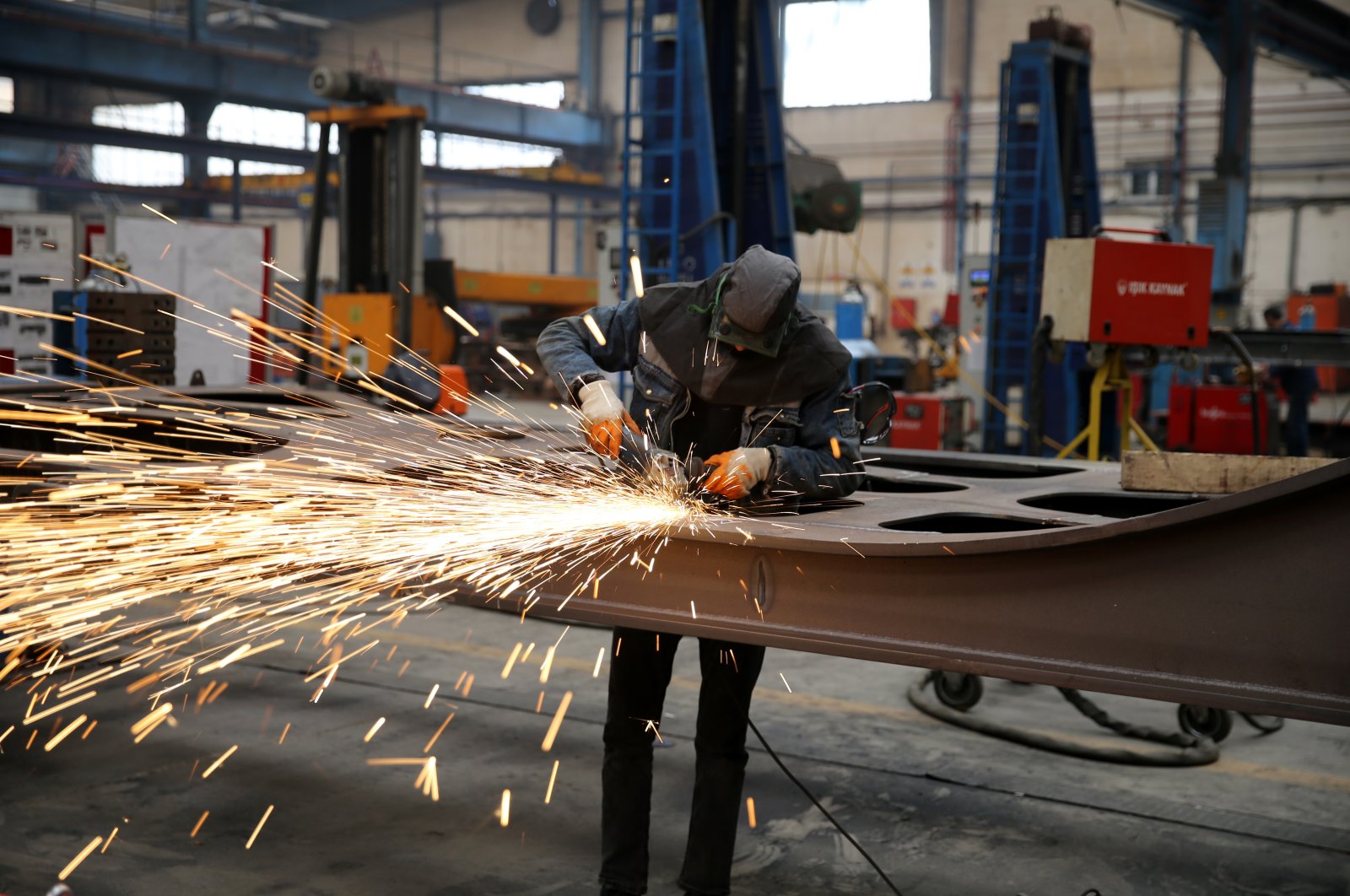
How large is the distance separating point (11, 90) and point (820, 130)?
15539mm

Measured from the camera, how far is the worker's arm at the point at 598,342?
3.19 m

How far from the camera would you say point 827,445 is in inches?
118

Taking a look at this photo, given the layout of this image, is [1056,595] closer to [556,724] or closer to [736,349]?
[736,349]

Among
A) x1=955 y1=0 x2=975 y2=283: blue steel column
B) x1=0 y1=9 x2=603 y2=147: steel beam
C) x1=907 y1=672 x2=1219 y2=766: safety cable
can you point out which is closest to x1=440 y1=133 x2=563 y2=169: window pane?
x1=0 y1=9 x2=603 y2=147: steel beam

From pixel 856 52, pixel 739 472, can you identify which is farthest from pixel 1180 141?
pixel 739 472

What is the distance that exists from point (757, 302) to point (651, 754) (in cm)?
107

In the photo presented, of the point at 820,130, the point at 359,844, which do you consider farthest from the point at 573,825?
the point at 820,130

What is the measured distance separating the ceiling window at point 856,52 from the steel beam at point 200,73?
181 inches

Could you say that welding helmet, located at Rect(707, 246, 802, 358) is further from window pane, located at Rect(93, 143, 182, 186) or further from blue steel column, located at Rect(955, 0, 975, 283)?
window pane, located at Rect(93, 143, 182, 186)

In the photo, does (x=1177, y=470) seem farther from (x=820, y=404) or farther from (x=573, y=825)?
(x=573, y=825)

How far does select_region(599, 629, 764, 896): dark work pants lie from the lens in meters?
2.94

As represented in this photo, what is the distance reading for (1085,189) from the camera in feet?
32.7

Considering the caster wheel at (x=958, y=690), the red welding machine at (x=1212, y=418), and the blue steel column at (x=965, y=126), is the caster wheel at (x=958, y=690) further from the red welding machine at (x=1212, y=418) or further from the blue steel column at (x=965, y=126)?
the blue steel column at (x=965, y=126)

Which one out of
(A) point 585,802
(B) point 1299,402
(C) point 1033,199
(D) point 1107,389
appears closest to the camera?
(A) point 585,802
